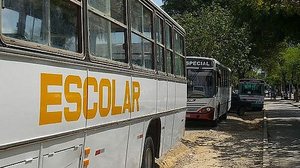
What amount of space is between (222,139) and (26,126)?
14.8 m

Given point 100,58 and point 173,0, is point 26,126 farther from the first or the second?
point 173,0

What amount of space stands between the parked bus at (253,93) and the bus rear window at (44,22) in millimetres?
34267

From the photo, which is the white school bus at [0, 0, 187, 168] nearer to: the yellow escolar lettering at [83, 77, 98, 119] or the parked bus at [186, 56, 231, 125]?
the yellow escolar lettering at [83, 77, 98, 119]

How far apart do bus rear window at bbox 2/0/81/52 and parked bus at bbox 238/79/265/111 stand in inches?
1349

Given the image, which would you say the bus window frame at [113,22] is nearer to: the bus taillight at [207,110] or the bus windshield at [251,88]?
the bus taillight at [207,110]

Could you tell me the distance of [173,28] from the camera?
1052 cm

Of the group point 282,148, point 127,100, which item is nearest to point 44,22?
point 127,100

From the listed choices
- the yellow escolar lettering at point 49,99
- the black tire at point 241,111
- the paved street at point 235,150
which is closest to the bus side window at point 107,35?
the yellow escolar lettering at point 49,99

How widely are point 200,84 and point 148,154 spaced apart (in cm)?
1381

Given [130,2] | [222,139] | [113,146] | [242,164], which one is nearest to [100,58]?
[113,146]

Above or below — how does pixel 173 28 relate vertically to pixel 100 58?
above

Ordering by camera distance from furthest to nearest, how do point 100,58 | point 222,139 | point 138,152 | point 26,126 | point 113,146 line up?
point 222,139, point 138,152, point 113,146, point 100,58, point 26,126

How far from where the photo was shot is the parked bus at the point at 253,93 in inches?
1515

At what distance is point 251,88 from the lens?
39.4 metres
